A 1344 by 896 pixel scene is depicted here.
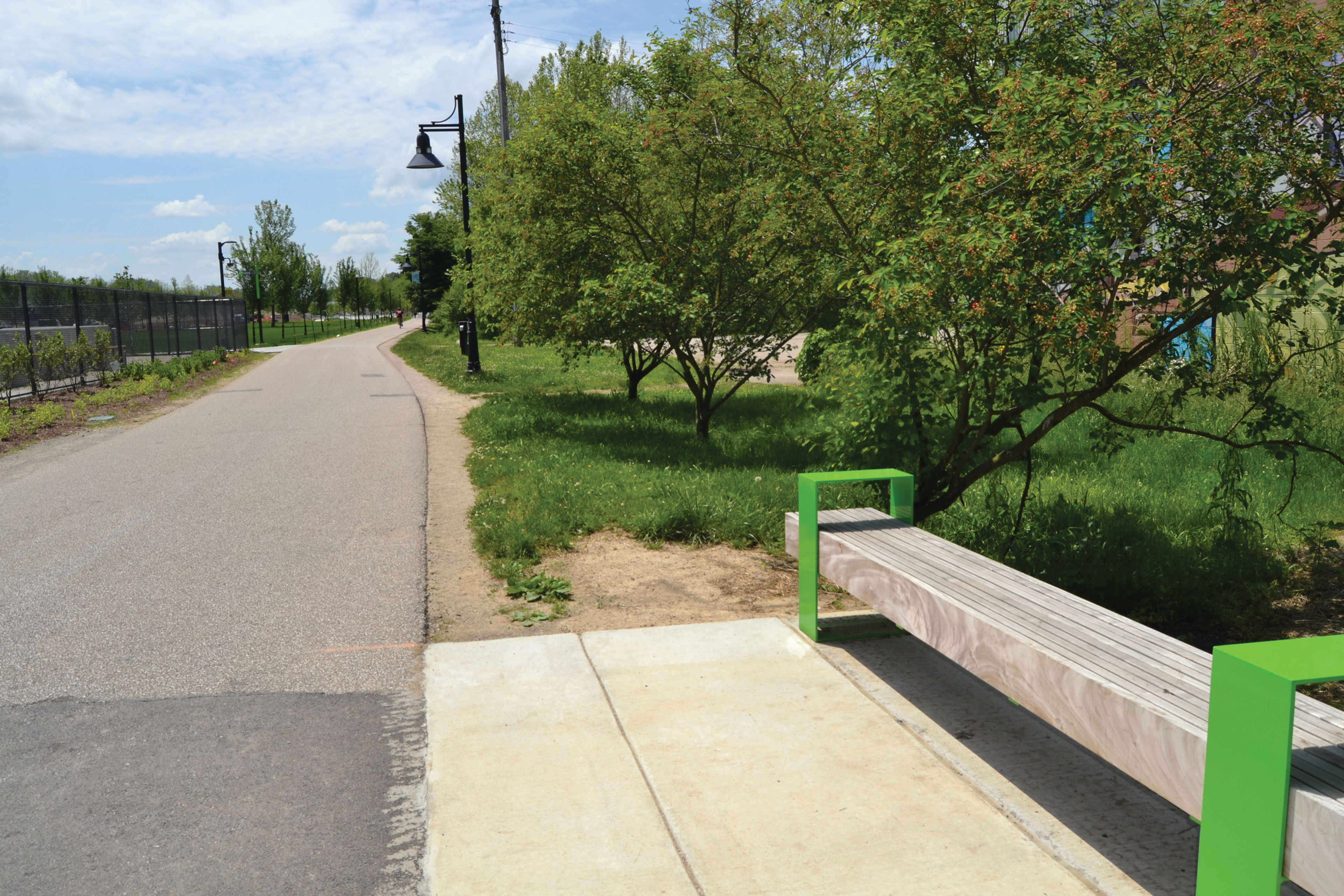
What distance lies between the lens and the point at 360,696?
438cm

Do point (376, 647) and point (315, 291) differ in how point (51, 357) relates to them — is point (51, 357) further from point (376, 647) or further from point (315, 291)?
point (315, 291)

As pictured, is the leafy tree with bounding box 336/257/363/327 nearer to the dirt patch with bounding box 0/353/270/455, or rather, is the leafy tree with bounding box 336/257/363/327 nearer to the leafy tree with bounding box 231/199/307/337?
the leafy tree with bounding box 231/199/307/337

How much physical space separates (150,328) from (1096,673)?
26.8 meters

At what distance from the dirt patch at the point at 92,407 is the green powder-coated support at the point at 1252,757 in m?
13.5

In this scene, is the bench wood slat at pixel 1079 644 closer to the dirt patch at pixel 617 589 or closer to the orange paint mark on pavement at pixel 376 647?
the dirt patch at pixel 617 589

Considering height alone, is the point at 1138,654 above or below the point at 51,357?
below

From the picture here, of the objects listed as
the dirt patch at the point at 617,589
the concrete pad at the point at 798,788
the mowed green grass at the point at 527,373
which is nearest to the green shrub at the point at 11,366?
the mowed green grass at the point at 527,373

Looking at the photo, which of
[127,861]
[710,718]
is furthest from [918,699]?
[127,861]

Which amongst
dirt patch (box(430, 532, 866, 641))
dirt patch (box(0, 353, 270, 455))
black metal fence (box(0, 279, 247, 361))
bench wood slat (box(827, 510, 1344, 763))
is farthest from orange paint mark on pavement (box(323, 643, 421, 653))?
black metal fence (box(0, 279, 247, 361))

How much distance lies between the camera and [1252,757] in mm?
2289

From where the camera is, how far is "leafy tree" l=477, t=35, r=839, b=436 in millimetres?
10312

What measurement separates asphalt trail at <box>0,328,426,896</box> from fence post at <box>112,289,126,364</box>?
46.5 feet

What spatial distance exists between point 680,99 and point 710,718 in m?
7.54

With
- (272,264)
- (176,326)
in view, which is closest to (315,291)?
(272,264)
